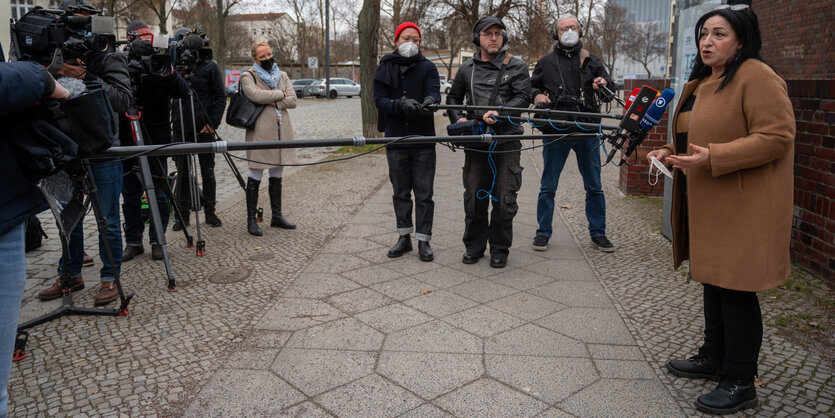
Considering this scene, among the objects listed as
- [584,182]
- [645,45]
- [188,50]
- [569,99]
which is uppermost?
[645,45]

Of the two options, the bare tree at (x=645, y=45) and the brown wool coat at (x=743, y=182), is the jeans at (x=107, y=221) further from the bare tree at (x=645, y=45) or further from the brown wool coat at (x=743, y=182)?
the bare tree at (x=645, y=45)

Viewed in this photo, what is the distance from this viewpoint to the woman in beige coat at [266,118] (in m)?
6.46

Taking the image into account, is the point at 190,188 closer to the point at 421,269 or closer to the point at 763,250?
the point at 421,269

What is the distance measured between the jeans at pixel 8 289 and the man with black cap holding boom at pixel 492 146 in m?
3.28

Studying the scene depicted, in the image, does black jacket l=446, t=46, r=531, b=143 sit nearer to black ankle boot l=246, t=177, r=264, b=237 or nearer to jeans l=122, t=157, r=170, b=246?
black ankle boot l=246, t=177, r=264, b=237

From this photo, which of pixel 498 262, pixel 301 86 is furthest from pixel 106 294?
pixel 301 86

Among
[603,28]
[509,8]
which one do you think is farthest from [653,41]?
[509,8]

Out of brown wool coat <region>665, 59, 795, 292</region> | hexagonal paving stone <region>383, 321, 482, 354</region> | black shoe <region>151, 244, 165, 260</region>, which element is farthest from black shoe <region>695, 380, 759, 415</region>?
black shoe <region>151, 244, 165, 260</region>

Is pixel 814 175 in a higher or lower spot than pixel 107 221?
higher

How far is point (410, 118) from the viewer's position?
551 centimetres

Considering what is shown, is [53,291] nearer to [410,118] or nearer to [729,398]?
[410,118]

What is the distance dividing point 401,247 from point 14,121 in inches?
145

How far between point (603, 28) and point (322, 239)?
4911cm

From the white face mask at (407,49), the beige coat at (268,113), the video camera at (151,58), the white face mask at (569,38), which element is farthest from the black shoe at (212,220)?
→ the white face mask at (569,38)
